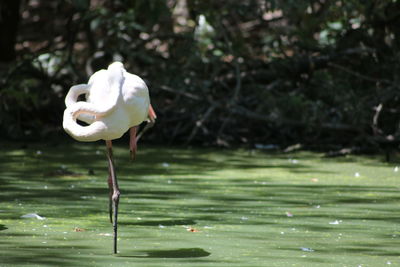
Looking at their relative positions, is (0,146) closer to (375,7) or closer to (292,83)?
(292,83)

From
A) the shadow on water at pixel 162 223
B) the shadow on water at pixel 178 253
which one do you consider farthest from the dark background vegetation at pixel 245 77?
the shadow on water at pixel 178 253

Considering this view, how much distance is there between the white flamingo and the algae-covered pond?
42 cm

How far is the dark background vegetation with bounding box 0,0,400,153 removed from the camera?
1124 centimetres

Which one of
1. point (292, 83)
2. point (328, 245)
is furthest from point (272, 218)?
point (292, 83)

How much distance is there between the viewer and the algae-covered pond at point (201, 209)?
5.29 metres

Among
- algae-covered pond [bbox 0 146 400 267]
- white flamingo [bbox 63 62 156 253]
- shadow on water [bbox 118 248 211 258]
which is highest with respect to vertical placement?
white flamingo [bbox 63 62 156 253]

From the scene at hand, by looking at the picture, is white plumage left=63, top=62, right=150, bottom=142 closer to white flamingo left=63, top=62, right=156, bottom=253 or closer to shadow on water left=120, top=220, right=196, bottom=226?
white flamingo left=63, top=62, right=156, bottom=253

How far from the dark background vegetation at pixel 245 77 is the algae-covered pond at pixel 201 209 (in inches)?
26.4

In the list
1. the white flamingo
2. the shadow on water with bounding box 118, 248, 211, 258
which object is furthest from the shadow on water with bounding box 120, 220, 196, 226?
the shadow on water with bounding box 118, 248, 211, 258

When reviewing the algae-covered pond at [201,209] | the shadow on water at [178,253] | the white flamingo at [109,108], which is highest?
the white flamingo at [109,108]

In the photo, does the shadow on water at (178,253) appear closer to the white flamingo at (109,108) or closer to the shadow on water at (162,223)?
the white flamingo at (109,108)

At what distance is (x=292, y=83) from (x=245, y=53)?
2.48ft

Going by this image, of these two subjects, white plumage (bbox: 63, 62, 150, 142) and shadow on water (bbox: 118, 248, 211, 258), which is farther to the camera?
white plumage (bbox: 63, 62, 150, 142)

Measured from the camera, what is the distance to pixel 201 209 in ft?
23.6
